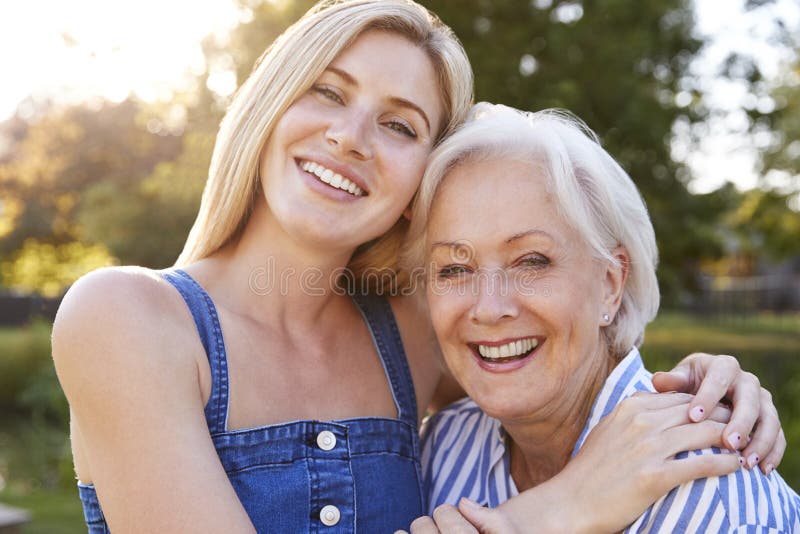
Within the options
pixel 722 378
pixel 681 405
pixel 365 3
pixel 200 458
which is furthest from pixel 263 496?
pixel 365 3

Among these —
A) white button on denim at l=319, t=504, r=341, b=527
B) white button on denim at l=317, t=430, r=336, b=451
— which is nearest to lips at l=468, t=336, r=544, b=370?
white button on denim at l=317, t=430, r=336, b=451

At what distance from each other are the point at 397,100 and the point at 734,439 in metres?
1.34

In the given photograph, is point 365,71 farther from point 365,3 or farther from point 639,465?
point 639,465

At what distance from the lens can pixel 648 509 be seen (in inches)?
73.8

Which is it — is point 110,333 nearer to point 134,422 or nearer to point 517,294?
point 134,422

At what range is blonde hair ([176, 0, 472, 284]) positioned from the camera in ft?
7.54

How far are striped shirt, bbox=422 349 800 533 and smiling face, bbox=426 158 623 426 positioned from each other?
0.15m

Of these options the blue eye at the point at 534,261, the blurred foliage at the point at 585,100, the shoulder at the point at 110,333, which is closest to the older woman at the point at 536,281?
→ the blue eye at the point at 534,261

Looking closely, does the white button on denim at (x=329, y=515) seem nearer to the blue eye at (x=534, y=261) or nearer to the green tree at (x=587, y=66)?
the blue eye at (x=534, y=261)

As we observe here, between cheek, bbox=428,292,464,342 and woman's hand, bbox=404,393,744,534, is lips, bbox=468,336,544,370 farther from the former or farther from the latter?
woman's hand, bbox=404,393,744,534

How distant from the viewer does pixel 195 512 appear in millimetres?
1762

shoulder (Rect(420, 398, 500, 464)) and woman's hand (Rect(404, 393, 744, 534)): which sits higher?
shoulder (Rect(420, 398, 500, 464))

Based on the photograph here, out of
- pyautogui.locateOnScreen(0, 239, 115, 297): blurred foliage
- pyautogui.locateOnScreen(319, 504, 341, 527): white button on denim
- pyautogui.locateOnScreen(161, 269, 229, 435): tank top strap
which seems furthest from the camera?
pyautogui.locateOnScreen(0, 239, 115, 297): blurred foliage

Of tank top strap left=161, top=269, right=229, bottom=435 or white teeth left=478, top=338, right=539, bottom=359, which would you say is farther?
white teeth left=478, top=338, right=539, bottom=359
